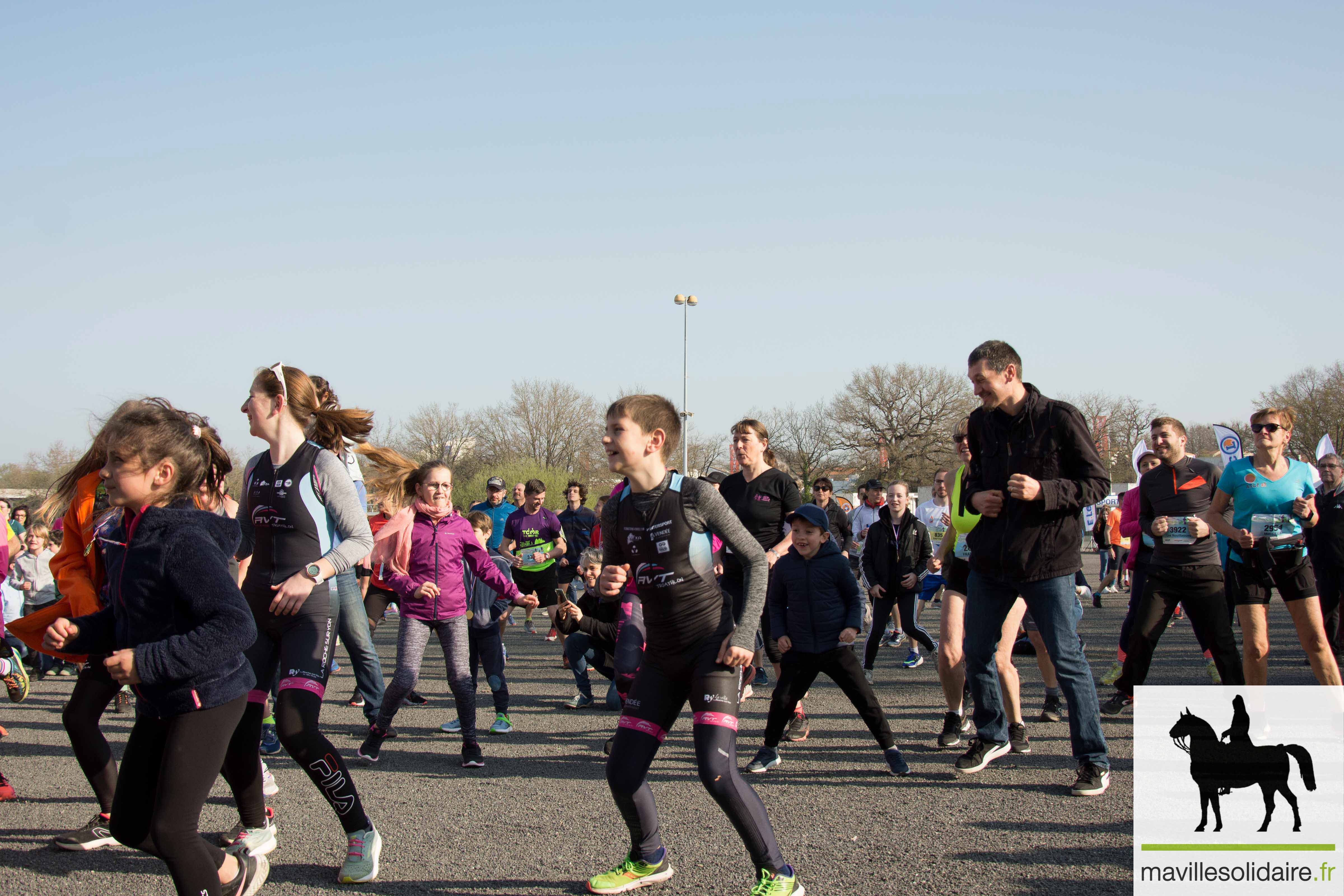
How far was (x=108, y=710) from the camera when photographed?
798 centimetres

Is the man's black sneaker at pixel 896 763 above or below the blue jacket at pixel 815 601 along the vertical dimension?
below

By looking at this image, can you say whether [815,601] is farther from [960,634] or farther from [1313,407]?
[1313,407]

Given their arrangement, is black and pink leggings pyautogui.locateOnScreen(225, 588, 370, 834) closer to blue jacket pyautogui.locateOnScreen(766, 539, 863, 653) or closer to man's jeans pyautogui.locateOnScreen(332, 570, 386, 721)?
man's jeans pyautogui.locateOnScreen(332, 570, 386, 721)

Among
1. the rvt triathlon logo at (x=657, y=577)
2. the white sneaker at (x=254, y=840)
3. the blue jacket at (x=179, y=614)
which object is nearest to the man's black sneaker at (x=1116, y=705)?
the rvt triathlon logo at (x=657, y=577)

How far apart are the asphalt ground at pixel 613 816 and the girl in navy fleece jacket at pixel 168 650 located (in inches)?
40.1

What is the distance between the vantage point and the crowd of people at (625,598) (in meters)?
3.08

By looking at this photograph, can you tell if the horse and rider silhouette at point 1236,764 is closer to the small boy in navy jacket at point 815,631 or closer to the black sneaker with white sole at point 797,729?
the small boy in navy jacket at point 815,631

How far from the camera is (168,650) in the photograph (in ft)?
9.53

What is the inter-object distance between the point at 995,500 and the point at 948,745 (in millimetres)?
1954

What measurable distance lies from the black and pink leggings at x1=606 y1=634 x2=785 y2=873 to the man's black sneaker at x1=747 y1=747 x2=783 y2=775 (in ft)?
6.21

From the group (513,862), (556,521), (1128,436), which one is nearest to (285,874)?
(513,862)

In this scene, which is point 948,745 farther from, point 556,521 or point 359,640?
point 556,521

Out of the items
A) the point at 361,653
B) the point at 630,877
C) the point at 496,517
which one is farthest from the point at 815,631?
the point at 496,517

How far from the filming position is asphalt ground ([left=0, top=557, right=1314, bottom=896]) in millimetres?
3891
